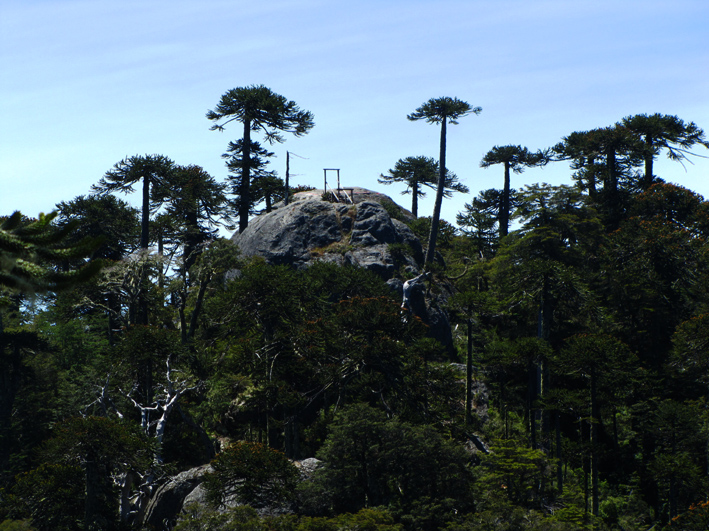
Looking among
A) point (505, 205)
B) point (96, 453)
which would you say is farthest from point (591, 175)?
point (96, 453)

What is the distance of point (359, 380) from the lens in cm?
2808

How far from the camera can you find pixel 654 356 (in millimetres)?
36344

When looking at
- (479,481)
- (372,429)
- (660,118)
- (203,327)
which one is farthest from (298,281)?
(660,118)

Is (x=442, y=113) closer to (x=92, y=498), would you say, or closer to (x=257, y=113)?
(x=257, y=113)

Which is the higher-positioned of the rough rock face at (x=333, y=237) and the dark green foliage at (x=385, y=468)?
the rough rock face at (x=333, y=237)

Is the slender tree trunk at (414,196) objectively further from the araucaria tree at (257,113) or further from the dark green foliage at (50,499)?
the dark green foliage at (50,499)

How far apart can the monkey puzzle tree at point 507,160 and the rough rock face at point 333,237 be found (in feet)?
48.9

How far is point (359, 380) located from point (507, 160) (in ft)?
120

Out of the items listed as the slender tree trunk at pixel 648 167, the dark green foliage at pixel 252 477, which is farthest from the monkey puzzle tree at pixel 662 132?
the dark green foliage at pixel 252 477

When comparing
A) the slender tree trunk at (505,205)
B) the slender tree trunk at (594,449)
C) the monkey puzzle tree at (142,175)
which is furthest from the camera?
the slender tree trunk at (505,205)

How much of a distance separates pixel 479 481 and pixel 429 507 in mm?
3103

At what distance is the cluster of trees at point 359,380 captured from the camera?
821 inches

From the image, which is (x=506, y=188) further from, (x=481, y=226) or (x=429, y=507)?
(x=429, y=507)

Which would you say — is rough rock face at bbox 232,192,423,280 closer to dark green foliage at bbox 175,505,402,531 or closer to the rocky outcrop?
the rocky outcrop
